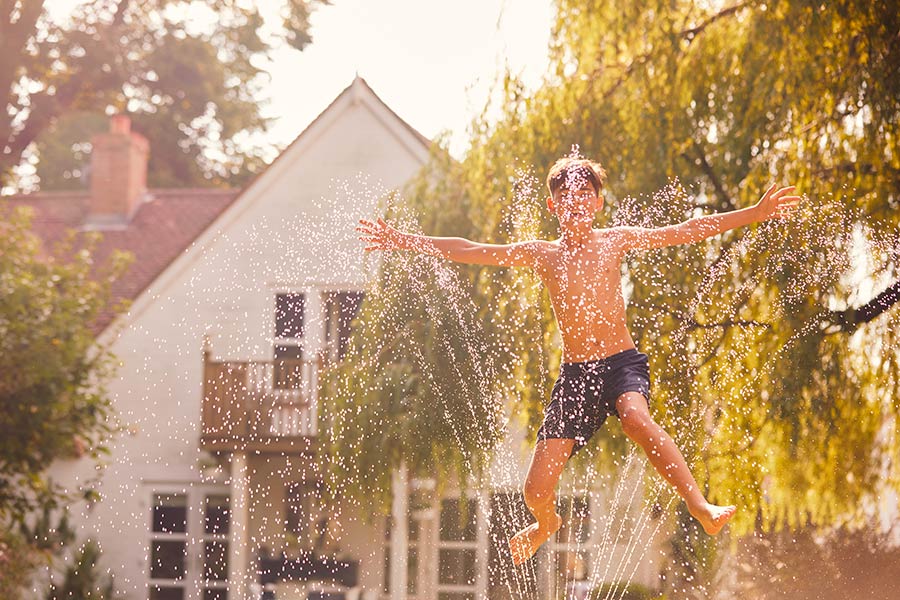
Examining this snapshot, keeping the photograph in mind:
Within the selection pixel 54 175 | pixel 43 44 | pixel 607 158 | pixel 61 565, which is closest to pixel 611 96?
pixel 607 158

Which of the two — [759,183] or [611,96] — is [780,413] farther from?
[611,96]

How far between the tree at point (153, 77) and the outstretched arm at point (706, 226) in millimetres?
14337

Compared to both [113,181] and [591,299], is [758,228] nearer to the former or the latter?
[591,299]

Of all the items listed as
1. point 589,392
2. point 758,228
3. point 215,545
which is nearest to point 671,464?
point 589,392

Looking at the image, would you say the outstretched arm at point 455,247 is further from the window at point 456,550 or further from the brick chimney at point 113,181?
the brick chimney at point 113,181

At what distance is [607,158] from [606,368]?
4392 mm

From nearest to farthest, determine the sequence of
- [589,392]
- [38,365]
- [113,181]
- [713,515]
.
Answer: [713,515], [589,392], [38,365], [113,181]

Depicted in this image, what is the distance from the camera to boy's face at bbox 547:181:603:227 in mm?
4926

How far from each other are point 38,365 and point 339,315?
2.84 metres

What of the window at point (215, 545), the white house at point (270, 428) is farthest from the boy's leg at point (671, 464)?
the window at point (215, 545)

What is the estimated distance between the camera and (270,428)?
41.0ft

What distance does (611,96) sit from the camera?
923 cm

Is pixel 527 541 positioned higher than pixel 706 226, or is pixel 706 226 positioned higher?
pixel 706 226

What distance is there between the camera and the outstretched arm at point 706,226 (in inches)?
191
